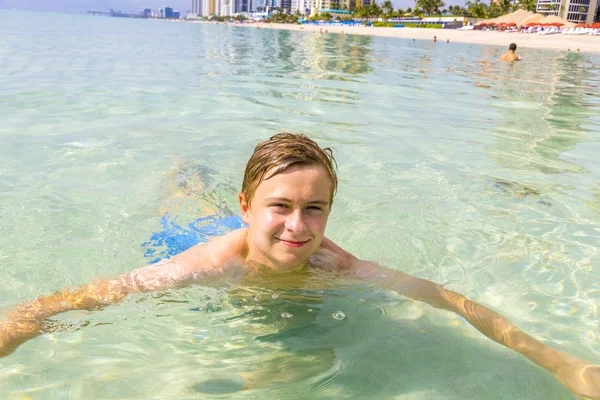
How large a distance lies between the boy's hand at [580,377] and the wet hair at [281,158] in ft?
3.85

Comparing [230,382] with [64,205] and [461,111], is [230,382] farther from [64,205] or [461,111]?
[461,111]

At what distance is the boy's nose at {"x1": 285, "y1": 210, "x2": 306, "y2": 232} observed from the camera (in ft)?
6.49

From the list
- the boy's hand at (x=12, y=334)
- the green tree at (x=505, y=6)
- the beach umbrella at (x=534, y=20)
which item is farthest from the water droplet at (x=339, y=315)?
the green tree at (x=505, y=6)

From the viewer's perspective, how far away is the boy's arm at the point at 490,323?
6.17 ft

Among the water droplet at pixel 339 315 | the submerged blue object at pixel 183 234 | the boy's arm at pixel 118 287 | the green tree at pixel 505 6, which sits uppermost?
the green tree at pixel 505 6

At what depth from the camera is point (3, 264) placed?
308 centimetres

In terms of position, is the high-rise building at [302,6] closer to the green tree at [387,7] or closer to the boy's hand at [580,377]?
the green tree at [387,7]

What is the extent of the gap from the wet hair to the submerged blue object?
1.22 m

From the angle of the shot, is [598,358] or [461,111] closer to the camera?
[598,358]

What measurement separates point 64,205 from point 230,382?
2.72 meters

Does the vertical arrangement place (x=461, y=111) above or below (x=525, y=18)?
below

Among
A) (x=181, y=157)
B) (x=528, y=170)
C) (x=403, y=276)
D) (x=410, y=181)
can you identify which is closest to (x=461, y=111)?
(x=528, y=170)

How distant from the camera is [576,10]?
312 ft

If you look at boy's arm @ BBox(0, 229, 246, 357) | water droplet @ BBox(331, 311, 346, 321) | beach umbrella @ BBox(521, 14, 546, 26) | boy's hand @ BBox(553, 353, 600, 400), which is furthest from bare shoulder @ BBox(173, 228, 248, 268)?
beach umbrella @ BBox(521, 14, 546, 26)
